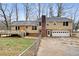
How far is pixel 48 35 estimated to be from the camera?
412 centimetres

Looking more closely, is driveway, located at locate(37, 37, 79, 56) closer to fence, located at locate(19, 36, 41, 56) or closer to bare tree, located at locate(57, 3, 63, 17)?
fence, located at locate(19, 36, 41, 56)

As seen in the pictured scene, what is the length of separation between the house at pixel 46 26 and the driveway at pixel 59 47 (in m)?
0.08

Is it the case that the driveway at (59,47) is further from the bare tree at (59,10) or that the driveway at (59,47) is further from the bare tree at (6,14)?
the bare tree at (6,14)

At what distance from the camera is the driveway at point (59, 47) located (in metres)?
3.99

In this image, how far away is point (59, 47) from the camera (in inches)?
159

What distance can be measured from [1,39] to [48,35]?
26.1 inches

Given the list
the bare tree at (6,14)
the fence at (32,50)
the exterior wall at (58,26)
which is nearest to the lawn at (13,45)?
the fence at (32,50)

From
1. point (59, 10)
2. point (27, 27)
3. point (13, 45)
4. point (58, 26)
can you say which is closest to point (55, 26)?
point (58, 26)

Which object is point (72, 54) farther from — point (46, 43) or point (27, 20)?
point (27, 20)

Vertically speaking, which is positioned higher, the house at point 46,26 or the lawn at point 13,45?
the house at point 46,26

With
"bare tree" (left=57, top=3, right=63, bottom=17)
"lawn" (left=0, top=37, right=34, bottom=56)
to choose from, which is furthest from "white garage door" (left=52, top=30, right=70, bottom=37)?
"lawn" (left=0, top=37, right=34, bottom=56)

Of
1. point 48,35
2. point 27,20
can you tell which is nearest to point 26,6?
point 27,20

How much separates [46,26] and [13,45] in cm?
53

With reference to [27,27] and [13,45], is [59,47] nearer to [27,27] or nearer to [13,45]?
[27,27]
